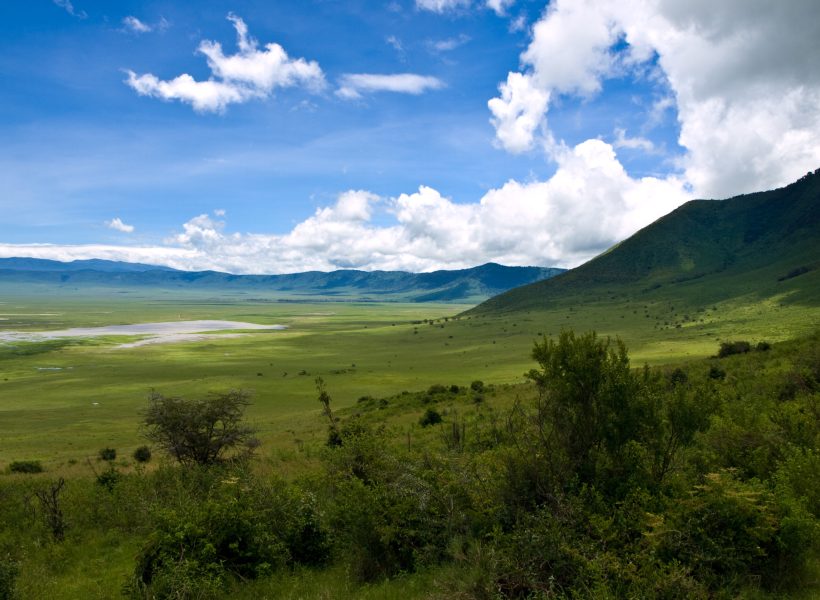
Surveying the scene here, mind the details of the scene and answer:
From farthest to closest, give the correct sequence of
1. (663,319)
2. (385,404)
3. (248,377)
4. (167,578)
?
Result: (663,319) → (248,377) → (385,404) → (167,578)

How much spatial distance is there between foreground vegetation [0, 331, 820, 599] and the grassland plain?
16.5 meters

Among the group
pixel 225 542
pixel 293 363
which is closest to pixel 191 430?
pixel 225 542

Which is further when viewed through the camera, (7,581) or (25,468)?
(25,468)

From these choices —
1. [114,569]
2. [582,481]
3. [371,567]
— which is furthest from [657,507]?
[114,569]

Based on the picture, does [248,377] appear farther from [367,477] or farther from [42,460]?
[367,477]

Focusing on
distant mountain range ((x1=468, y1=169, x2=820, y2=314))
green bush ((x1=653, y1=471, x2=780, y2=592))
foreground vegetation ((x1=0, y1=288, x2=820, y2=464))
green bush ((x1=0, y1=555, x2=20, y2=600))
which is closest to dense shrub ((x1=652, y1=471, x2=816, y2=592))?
green bush ((x1=653, y1=471, x2=780, y2=592))

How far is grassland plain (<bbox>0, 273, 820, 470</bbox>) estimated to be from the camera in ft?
152

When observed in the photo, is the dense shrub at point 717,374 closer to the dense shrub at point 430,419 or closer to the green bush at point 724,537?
the dense shrub at point 430,419

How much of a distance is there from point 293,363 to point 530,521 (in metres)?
89.3

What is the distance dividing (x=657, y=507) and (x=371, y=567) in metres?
5.51

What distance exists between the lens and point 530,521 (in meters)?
8.66

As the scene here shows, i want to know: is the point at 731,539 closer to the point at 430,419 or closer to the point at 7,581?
the point at 7,581

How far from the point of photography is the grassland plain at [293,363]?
46312 millimetres

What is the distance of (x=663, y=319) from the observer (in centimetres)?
12069
